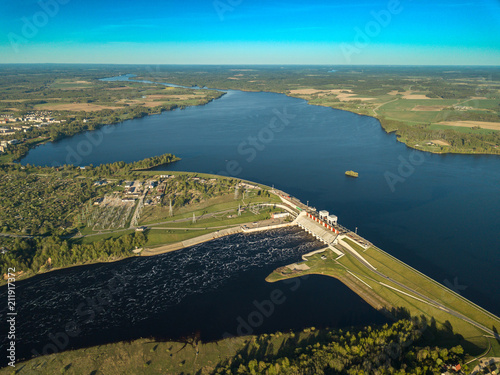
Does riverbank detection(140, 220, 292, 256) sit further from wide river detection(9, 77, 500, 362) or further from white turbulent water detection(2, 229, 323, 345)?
wide river detection(9, 77, 500, 362)

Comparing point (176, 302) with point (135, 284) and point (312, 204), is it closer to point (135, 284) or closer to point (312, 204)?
point (135, 284)

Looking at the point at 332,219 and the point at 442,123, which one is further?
the point at 442,123

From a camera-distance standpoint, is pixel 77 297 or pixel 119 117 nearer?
pixel 77 297

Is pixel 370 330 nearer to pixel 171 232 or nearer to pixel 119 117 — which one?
pixel 171 232

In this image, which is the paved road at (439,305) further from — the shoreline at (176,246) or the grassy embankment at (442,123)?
the grassy embankment at (442,123)

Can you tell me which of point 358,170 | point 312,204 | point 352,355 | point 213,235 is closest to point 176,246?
point 213,235

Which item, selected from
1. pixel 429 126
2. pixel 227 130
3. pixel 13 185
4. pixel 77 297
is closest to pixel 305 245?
pixel 77 297

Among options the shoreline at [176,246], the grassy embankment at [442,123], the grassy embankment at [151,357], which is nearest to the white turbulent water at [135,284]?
the shoreline at [176,246]
